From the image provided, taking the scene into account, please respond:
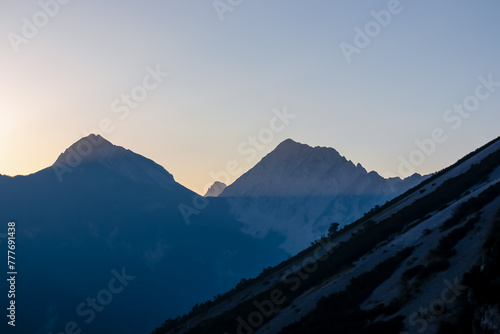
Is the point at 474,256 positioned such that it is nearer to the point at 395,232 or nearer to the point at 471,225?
the point at 471,225

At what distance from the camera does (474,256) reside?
98.3 ft

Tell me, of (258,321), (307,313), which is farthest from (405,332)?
(258,321)

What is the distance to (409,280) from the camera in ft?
106

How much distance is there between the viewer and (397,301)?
A: 3009 cm

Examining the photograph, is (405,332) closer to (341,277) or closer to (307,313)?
(307,313)

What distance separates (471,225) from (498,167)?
22333 millimetres

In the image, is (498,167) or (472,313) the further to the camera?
(498,167)

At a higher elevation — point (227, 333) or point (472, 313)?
point (227, 333)

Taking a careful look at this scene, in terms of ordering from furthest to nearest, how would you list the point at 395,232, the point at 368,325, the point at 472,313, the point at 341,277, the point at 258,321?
the point at 395,232
the point at 258,321
the point at 341,277
the point at 368,325
the point at 472,313

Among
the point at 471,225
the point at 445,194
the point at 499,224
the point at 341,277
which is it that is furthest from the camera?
the point at 445,194

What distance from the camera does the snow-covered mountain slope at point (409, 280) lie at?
82.4 feet

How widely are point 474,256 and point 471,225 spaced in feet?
18.2

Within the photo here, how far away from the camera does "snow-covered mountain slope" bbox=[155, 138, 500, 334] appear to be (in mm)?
25109

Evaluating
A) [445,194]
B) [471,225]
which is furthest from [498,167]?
[471,225]
